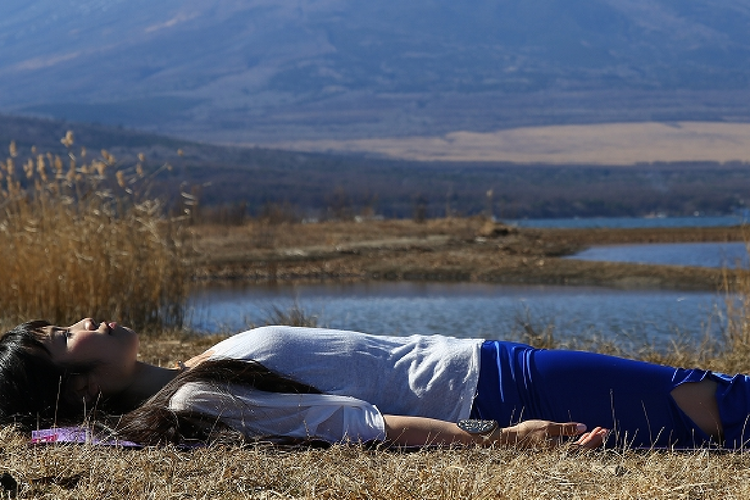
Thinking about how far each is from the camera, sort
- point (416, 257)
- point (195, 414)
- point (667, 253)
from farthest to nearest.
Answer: point (667, 253)
point (416, 257)
point (195, 414)

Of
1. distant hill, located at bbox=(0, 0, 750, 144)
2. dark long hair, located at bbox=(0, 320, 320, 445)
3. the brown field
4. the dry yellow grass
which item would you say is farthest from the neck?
distant hill, located at bbox=(0, 0, 750, 144)

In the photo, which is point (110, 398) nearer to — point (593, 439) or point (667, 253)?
point (593, 439)

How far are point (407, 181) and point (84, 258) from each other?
73788mm

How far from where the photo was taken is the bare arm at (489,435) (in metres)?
3.48

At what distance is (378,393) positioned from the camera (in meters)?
3.71

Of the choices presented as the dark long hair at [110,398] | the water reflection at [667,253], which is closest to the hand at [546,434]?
Answer: the dark long hair at [110,398]

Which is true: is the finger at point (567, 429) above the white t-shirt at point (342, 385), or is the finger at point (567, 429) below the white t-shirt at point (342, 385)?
below

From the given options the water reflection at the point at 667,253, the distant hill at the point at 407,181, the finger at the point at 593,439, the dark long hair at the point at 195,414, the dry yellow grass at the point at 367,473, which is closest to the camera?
the dry yellow grass at the point at 367,473

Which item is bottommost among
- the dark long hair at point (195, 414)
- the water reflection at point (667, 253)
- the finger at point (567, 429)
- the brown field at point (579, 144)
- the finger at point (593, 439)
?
the brown field at point (579, 144)

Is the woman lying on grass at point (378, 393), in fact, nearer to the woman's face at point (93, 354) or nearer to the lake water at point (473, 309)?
the woman's face at point (93, 354)

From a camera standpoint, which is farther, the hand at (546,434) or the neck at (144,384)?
the neck at (144,384)

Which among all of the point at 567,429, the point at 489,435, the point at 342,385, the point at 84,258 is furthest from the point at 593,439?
the point at 84,258

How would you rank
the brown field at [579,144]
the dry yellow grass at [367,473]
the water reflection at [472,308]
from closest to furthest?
1. the dry yellow grass at [367,473]
2. the water reflection at [472,308]
3. the brown field at [579,144]

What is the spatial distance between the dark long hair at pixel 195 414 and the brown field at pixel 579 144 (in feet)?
354
